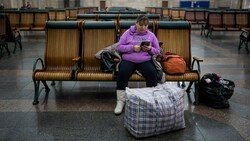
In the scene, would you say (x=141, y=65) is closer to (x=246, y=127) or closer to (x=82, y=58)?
(x=82, y=58)

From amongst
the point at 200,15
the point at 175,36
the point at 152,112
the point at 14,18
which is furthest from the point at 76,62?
the point at 200,15

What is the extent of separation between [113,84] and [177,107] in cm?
236

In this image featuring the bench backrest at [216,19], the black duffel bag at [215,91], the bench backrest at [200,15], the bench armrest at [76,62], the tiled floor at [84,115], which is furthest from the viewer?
the bench backrest at [200,15]

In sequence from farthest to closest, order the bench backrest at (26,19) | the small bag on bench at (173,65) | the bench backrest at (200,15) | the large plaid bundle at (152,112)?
1. the bench backrest at (200,15)
2. the bench backrest at (26,19)
3. the small bag on bench at (173,65)
4. the large plaid bundle at (152,112)

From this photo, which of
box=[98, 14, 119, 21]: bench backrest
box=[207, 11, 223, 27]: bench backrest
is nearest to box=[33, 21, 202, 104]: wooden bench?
box=[98, 14, 119, 21]: bench backrest

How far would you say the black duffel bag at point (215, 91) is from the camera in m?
4.51

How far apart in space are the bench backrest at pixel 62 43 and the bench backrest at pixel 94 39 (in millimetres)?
120

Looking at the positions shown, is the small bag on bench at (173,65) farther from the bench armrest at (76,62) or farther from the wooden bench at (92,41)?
the bench armrest at (76,62)

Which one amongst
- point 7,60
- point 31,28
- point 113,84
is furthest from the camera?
point 31,28

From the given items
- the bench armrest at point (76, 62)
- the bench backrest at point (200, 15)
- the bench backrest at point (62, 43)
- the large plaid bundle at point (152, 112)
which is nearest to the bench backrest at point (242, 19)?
the bench backrest at point (200, 15)

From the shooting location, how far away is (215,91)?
14.8ft

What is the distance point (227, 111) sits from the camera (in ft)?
14.7

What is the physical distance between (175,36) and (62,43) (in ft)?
6.42

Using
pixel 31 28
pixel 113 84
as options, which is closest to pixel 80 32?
pixel 113 84
